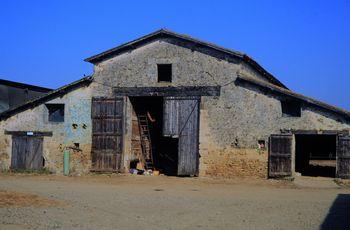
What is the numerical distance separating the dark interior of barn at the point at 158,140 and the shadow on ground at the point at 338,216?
37.4 ft

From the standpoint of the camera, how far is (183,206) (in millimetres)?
13062

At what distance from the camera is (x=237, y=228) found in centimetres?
983

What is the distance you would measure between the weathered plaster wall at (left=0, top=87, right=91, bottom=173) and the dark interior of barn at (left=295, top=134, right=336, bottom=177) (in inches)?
427

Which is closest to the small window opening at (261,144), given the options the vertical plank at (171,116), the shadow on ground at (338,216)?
the vertical plank at (171,116)

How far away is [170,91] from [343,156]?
8.29 meters

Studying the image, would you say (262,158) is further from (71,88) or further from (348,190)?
(71,88)

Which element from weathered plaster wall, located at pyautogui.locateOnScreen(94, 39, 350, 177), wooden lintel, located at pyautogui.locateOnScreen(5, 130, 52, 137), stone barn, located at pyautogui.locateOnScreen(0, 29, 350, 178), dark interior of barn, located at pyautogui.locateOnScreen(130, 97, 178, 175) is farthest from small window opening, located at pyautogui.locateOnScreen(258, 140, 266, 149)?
wooden lintel, located at pyautogui.locateOnScreen(5, 130, 52, 137)

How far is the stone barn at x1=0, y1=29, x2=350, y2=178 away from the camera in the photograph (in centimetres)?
2111

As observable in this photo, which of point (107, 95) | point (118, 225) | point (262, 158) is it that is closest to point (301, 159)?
point (262, 158)

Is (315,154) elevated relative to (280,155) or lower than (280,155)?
lower

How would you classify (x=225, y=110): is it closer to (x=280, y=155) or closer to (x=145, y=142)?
(x=280, y=155)

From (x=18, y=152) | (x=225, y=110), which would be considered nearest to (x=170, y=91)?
(x=225, y=110)

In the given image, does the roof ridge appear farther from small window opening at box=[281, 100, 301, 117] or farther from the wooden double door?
the wooden double door

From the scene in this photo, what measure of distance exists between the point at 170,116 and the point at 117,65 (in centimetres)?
375
